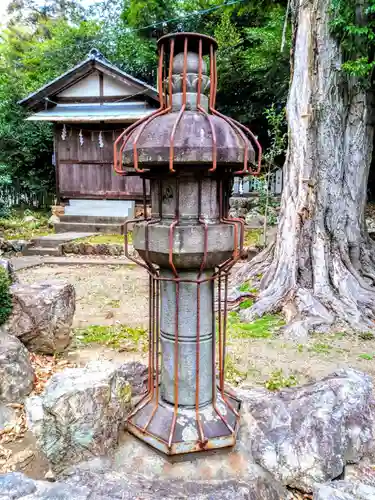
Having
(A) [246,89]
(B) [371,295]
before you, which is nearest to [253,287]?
(B) [371,295]

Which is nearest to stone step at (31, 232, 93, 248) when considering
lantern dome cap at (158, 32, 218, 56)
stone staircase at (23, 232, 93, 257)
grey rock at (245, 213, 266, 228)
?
stone staircase at (23, 232, 93, 257)

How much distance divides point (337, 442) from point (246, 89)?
587 inches

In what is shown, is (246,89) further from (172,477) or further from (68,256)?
(172,477)

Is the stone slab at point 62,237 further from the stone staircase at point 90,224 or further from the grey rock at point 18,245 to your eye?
the stone staircase at point 90,224

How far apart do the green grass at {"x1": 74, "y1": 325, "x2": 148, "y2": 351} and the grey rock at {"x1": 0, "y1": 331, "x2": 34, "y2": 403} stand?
1355 millimetres

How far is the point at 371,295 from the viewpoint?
5867 mm

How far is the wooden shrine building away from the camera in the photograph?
485 inches

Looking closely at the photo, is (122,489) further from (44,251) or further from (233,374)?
(44,251)

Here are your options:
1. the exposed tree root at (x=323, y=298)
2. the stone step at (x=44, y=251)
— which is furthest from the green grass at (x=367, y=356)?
the stone step at (x=44, y=251)

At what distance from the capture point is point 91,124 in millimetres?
12961

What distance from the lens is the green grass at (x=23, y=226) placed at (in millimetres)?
12125

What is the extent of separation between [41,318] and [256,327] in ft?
9.09

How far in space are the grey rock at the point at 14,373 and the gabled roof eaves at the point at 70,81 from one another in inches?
389

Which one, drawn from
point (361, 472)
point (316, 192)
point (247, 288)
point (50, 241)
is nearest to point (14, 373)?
point (361, 472)
